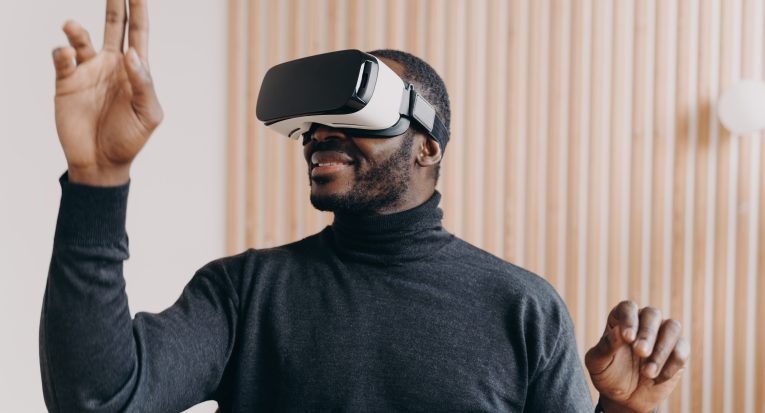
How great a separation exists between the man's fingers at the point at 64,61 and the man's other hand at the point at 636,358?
794mm

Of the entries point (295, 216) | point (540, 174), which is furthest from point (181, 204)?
point (540, 174)

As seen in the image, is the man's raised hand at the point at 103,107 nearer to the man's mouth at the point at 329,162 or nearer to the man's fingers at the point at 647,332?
the man's mouth at the point at 329,162

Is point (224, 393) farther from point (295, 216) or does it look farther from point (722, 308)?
point (722, 308)

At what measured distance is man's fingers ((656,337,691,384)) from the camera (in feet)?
3.52

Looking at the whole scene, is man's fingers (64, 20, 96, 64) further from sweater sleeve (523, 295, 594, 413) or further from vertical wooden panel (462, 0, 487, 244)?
vertical wooden panel (462, 0, 487, 244)

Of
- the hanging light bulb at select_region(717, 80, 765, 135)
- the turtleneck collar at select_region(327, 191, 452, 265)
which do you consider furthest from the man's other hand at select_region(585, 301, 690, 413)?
the hanging light bulb at select_region(717, 80, 765, 135)

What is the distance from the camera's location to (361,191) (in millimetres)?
1354

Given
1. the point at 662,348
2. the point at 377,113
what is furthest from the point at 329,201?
the point at 662,348

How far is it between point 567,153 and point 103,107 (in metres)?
1.97

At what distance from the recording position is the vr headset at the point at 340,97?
123 centimetres

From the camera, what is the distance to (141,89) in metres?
0.91

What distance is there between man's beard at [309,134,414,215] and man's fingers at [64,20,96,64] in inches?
19.9

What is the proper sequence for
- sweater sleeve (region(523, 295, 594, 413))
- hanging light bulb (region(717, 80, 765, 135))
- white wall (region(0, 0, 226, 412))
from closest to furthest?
sweater sleeve (region(523, 295, 594, 413))
white wall (region(0, 0, 226, 412))
hanging light bulb (region(717, 80, 765, 135))

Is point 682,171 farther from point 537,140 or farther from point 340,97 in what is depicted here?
point 340,97
